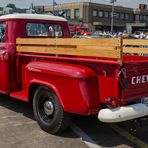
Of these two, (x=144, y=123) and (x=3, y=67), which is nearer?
(x=144, y=123)

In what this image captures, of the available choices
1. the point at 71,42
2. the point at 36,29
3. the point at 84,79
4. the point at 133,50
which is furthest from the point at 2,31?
the point at 84,79

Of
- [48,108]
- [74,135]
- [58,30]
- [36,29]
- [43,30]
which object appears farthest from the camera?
[58,30]

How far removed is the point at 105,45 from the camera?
5.28 meters

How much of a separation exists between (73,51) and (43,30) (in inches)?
92.1

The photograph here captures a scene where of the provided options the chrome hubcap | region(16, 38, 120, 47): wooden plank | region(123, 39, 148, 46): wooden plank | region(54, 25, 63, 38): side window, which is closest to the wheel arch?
the chrome hubcap

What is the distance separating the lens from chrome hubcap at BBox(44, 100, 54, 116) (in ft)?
19.7

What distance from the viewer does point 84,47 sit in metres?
5.60

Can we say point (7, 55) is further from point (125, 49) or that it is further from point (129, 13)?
point (129, 13)

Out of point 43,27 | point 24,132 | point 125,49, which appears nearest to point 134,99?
point 125,49

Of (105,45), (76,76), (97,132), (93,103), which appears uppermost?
(105,45)

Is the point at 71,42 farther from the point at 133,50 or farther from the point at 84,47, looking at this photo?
the point at 133,50

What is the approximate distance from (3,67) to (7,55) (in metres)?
0.24

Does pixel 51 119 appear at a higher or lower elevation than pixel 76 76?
lower

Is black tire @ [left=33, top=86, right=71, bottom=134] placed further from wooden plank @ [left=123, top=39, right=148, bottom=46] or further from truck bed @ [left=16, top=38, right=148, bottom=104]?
wooden plank @ [left=123, top=39, right=148, bottom=46]
